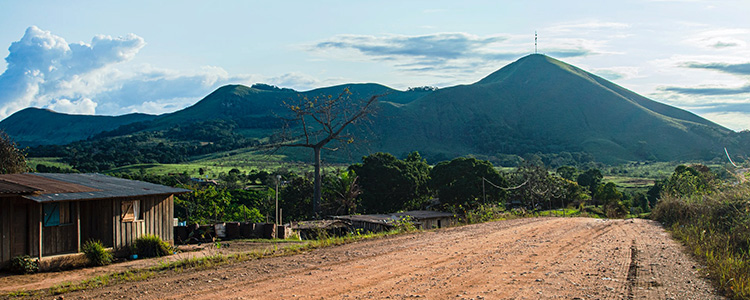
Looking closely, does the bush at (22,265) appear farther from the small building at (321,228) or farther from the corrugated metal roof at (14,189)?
the small building at (321,228)

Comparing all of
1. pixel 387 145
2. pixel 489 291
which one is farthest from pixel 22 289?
pixel 387 145

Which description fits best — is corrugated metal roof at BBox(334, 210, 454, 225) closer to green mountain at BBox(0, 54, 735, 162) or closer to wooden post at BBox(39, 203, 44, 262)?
wooden post at BBox(39, 203, 44, 262)

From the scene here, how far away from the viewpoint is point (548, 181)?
48.5 metres

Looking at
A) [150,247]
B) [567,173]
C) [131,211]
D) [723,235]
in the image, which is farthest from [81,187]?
[567,173]

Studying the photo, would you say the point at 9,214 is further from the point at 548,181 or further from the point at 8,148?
the point at 548,181

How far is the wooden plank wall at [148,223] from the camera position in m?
15.8

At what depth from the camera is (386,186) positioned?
130 feet

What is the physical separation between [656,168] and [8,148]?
9115 cm

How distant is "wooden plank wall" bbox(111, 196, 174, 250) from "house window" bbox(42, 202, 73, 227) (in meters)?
1.20

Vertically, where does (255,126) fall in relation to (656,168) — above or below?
above

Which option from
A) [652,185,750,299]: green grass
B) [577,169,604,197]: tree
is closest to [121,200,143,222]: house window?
[652,185,750,299]: green grass

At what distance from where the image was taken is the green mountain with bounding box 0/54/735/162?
111938mm

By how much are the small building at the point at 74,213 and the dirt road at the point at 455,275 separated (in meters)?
4.76

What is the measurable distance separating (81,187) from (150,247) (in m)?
2.43
